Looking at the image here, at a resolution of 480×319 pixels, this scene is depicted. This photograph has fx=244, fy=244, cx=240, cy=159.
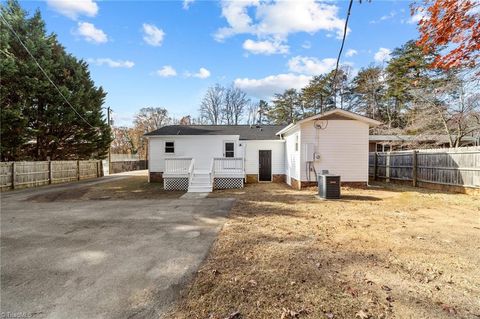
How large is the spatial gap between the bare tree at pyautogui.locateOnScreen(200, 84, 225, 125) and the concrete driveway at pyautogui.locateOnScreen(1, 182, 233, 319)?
36.1 meters

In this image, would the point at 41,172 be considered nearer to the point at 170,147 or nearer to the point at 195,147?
the point at 170,147

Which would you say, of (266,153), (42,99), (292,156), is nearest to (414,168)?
(292,156)

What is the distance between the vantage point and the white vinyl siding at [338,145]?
39.0 ft

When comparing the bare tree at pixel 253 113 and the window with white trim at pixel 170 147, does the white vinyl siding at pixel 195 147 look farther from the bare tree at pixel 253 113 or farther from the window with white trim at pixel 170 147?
the bare tree at pixel 253 113

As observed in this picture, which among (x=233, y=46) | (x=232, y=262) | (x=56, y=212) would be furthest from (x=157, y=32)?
(x=232, y=262)

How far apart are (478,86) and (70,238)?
489 inches

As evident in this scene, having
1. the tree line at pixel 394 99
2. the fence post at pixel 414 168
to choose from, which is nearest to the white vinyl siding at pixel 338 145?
the tree line at pixel 394 99

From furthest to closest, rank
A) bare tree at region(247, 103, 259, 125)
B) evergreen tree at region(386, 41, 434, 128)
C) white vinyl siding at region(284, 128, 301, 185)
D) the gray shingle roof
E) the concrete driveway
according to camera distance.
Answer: bare tree at region(247, 103, 259, 125), evergreen tree at region(386, 41, 434, 128), the gray shingle roof, white vinyl siding at region(284, 128, 301, 185), the concrete driveway

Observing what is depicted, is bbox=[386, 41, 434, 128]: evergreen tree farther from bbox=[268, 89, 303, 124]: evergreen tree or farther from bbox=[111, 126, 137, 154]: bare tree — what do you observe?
bbox=[111, 126, 137, 154]: bare tree

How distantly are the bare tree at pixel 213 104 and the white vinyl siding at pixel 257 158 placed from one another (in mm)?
27596

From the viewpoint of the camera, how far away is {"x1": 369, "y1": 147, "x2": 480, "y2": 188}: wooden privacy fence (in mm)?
9562

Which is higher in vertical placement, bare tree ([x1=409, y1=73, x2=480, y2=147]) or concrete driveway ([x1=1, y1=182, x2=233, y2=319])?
bare tree ([x1=409, y1=73, x2=480, y2=147])

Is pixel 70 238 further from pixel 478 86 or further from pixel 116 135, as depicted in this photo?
pixel 116 135

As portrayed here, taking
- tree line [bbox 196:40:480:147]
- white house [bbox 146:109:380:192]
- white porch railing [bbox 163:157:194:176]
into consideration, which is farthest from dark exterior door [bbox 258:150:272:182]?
tree line [bbox 196:40:480:147]
